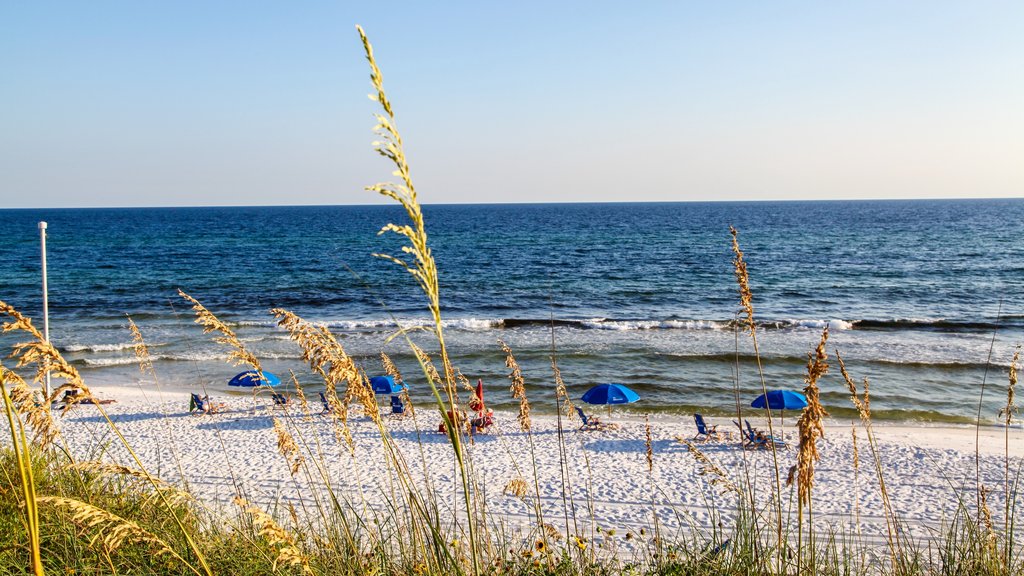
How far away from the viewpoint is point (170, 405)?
14.3 meters

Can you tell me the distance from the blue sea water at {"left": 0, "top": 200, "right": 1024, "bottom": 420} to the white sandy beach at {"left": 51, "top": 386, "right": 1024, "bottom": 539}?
5.61 feet

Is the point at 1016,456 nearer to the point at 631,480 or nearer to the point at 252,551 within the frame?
the point at 631,480

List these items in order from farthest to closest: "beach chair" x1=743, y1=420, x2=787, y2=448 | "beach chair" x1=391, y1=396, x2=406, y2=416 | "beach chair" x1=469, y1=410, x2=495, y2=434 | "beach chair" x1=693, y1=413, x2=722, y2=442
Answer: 1. "beach chair" x1=391, y1=396, x2=406, y2=416
2. "beach chair" x1=693, y1=413, x2=722, y2=442
3. "beach chair" x1=469, y1=410, x2=495, y2=434
4. "beach chair" x1=743, y1=420, x2=787, y2=448

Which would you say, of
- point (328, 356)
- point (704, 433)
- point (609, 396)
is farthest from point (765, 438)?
point (609, 396)

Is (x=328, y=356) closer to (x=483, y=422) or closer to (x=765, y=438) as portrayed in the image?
(x=765, y=438)

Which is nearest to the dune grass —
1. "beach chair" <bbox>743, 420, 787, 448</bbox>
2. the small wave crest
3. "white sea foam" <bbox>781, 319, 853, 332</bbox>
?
"beach chair" <bbox>743, 420, 787, 448</bbox>

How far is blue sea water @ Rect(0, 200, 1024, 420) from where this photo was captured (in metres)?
16.8

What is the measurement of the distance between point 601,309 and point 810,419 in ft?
85.9

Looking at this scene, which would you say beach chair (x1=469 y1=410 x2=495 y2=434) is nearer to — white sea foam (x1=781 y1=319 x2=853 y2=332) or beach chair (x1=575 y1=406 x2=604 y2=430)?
beach chair (x1=575 y1=406 x2=604 y2=430)

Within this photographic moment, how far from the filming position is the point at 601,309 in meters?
28.2

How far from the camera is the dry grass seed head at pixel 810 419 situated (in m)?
2.10

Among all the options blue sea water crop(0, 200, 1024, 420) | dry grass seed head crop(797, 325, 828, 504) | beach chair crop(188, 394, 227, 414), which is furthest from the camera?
blue sea water crop(0, 200, 1024, 420)

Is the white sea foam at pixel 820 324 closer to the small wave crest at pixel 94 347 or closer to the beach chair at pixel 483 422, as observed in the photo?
the beach chair at pixel 483 422

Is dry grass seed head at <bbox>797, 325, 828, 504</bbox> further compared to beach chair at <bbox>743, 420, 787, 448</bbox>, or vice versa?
beach chair at <bbox>743, 420, 787, 448</bbox>
